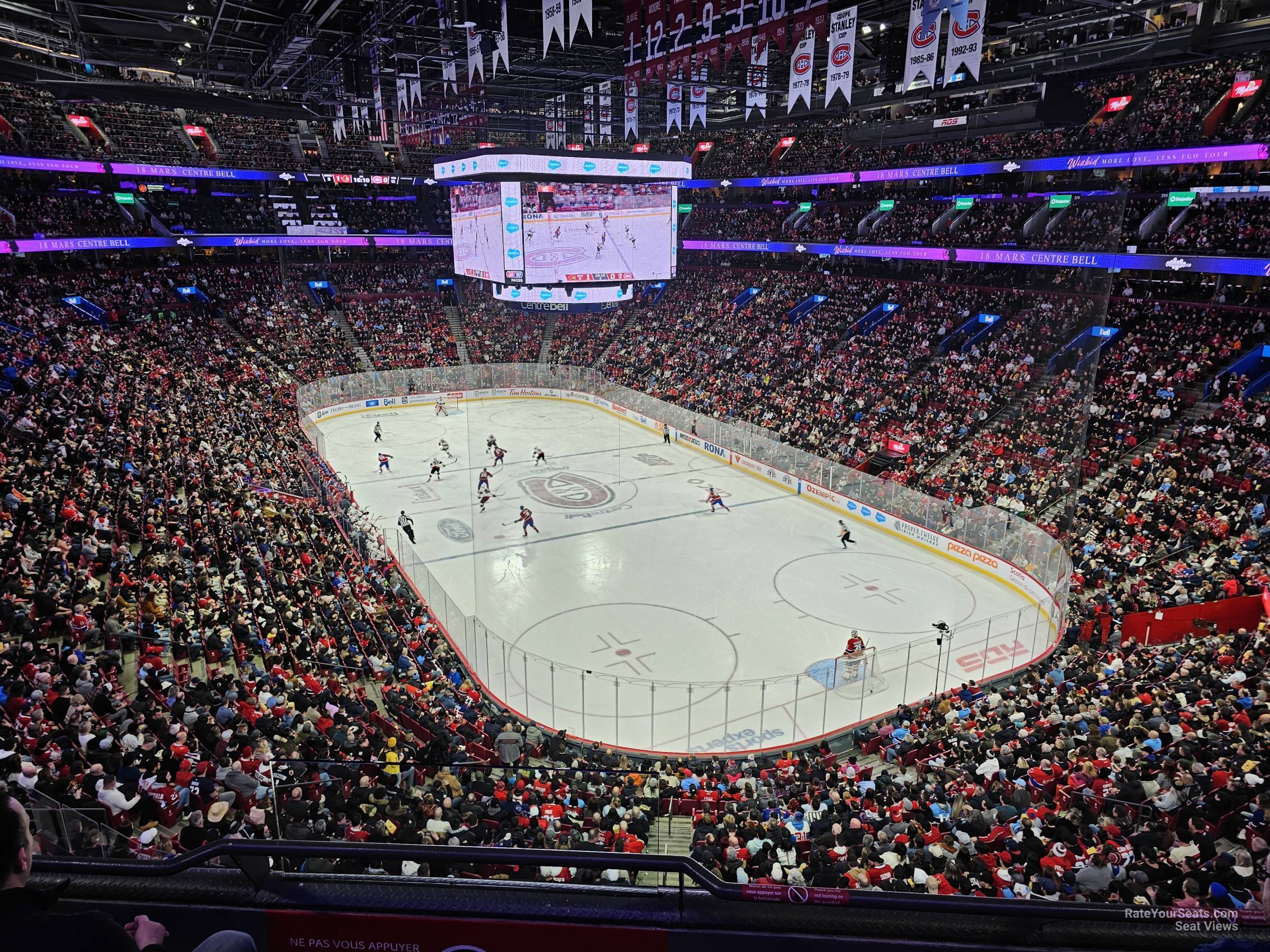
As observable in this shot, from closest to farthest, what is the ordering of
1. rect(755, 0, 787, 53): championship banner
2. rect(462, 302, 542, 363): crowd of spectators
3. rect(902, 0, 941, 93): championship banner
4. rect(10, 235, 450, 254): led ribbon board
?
rect(902, 0, 941, 93): championship banner, rect(755, 0, 787, 53): championship banner, rect(10, 235, 450, 254): led ribbon board, rect(462, 302, 542, 363): crowd of spectators

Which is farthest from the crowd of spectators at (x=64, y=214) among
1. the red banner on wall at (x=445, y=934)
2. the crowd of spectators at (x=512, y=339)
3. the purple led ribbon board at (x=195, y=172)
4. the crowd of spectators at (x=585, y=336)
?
the red banner on wall at (x=445, y=934)

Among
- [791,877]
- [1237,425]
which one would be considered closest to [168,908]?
[791,877]

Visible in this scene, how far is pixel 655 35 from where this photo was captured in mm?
19547

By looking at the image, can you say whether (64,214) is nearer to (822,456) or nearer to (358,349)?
(358,349)

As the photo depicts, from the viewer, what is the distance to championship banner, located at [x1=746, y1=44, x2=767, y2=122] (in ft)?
59.5

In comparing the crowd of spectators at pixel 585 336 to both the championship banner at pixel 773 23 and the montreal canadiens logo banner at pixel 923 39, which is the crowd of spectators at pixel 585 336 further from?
the montreal canadiens logo banner at pixel 923 39

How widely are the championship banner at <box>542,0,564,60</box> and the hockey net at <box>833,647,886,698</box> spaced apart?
1418cm

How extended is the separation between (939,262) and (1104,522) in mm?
20804

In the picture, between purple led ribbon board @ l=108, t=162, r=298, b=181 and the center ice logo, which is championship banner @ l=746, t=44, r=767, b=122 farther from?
purple led ribbon board @ l=108, t=162, r=298, b=181

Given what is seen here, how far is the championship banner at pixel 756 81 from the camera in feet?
59.5

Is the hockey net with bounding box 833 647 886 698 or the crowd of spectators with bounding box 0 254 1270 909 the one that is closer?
the crowd of spectators with bounding box 0 254 1270 909

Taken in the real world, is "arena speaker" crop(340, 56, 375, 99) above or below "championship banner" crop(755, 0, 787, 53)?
above

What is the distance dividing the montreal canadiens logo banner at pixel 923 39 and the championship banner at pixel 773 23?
8.62 feet

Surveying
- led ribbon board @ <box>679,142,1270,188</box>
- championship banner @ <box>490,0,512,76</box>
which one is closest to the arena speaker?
championship banner @ <box>490,0,512,76</box>
